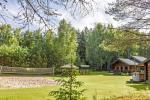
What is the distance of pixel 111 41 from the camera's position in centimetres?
1786

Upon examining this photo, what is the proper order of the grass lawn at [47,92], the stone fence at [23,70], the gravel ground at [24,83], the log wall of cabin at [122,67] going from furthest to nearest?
1. the log wall of cabin at [122,67]
2. the stone fence at [23,70]
3. the gravel ground at [24,83]
4. the grass lawn at [47,92]

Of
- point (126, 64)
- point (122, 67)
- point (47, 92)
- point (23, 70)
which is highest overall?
point (126, 64)

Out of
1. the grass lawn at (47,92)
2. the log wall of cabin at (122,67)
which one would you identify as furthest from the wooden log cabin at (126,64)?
the grass lawn at (47,92)

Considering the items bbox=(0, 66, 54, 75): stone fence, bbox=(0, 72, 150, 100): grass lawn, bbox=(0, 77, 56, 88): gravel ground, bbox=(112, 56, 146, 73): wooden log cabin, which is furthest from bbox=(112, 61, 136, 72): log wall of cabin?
bbox=(0, 72, 150, 100): grass lawn

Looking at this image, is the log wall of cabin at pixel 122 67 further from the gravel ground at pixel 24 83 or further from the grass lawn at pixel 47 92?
the grass lawn at pixel 47 92

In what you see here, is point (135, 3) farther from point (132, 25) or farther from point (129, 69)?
point (129, 69)

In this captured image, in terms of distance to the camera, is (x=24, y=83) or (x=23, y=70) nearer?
(x=24, y=83)

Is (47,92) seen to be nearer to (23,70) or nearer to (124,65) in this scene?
(23,70)

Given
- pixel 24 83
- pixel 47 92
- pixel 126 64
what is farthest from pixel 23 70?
pixel 47 92

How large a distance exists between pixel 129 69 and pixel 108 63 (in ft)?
34.6

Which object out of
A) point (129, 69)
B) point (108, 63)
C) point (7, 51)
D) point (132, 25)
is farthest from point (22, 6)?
point (108, 63)

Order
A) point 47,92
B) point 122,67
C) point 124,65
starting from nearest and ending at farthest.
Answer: point 47,92 → point 124,65 → point 122,67

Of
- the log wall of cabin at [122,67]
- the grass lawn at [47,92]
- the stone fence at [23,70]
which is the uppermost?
the log wall of cabin at [122,67]

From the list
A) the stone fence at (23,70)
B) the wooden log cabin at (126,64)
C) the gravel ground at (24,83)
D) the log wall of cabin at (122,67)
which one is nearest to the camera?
the gravel ground at (24,83)
